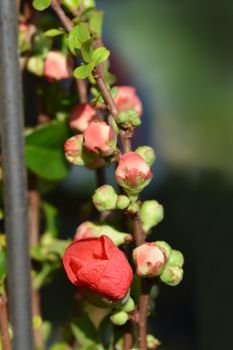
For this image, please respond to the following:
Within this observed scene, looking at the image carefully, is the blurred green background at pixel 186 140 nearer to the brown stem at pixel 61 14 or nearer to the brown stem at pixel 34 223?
the brown stem at pixel 34 223

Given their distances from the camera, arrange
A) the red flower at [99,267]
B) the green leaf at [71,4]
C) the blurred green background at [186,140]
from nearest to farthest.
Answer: the red flower at [99,267] → the green leaf at [71,4] → the blurred green background at [186,140]

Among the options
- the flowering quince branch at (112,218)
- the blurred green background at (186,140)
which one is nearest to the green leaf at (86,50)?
the flowering quince branch at (112,218)

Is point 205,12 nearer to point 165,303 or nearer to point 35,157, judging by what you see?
point 165,303

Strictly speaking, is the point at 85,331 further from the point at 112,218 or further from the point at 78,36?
the point at 78,36

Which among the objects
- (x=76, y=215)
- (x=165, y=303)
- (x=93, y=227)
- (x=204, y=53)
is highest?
(x=204, y=53)

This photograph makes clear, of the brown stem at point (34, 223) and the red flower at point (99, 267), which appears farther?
the brown stem at point (34, 223)

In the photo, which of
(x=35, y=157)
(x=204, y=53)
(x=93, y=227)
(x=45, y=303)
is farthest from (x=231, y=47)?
(x=93, y=227)

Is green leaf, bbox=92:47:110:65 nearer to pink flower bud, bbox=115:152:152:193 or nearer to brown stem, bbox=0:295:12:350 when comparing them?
pink flower bud, bbox=115:152:152:193
